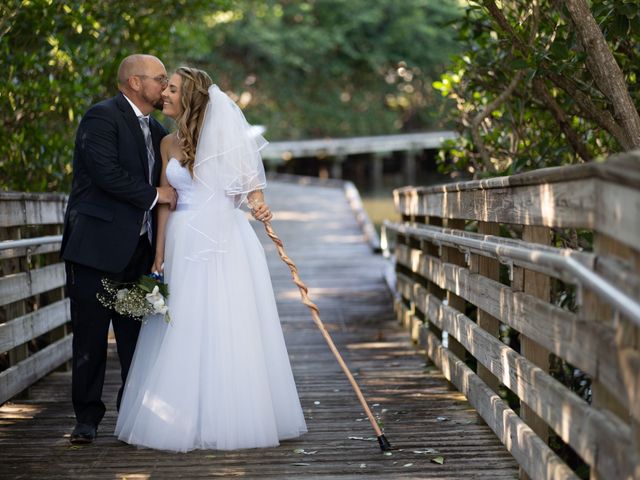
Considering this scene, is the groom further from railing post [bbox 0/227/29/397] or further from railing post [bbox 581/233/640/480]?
railing post [bbox 581/233/640/480]

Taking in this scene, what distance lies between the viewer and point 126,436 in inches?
202

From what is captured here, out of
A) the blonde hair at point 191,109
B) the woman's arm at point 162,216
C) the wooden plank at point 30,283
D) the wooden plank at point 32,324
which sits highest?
the blonde hair at point 191,109

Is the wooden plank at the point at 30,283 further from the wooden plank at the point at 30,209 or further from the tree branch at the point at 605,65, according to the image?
the tree branch at the point at 605,65

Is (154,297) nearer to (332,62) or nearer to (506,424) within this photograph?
(506,424)

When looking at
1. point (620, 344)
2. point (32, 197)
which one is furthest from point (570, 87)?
point (620, 344)

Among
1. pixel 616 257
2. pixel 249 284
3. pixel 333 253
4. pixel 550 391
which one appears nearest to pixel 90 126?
pixel 249 284

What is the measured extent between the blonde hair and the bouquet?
0.57 metres

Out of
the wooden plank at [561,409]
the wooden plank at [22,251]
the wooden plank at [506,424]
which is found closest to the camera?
the wooden plank at [561,409]

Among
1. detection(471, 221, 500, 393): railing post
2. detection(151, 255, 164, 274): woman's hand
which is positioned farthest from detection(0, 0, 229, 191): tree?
detection(471, 221, 500, 393): railing post

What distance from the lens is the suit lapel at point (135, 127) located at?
5.27 metres

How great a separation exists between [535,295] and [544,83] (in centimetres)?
313

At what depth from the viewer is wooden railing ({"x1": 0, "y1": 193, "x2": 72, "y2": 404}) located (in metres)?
6.00

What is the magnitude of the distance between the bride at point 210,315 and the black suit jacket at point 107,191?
0.48 feet

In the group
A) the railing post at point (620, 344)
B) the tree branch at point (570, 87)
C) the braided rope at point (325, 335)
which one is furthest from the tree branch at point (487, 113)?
the railing post at point (620, 344)
